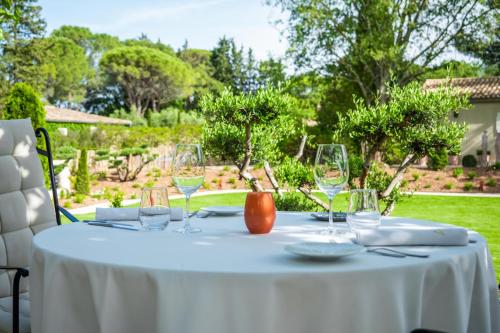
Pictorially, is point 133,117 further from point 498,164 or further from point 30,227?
point 30,227

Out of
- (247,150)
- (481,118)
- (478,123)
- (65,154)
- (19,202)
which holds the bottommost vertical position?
(19,202)

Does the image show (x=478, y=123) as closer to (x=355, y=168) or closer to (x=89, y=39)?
(x=355, y=168)

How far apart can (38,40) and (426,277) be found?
99.4 ft

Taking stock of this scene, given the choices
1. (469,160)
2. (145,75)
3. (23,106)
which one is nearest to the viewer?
(23,106)

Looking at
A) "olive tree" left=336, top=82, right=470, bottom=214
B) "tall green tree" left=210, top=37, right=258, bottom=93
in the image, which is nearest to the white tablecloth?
"olive tree" left=336, top=82, right=470, bottom=214

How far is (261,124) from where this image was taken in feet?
18.8

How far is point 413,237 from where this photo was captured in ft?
5.68

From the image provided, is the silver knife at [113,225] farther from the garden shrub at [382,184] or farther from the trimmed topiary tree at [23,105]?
the trimmed topiary tree at [23,105]

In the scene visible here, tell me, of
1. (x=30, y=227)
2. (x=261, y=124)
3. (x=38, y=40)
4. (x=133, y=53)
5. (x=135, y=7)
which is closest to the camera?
(x=30, y=227)

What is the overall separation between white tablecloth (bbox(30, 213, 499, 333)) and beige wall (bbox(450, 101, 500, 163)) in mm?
22371

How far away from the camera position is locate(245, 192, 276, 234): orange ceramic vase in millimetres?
1948

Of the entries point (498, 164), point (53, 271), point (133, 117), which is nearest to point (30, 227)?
point (53, 271)

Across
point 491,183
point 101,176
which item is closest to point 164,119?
point 101,176

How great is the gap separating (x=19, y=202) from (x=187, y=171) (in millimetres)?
1174
